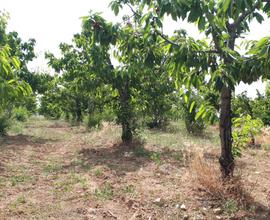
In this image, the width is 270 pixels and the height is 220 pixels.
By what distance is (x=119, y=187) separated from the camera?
5910 mm

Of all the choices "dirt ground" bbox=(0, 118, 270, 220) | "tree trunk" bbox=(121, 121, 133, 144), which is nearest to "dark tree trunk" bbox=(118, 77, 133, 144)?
"tree trunk" bbox=(121, 121, 133, 144)

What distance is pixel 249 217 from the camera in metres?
4.54

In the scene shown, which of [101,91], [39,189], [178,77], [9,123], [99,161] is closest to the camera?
[178,77]

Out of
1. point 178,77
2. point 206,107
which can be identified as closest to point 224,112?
point 206,107

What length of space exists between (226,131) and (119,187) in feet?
7.06

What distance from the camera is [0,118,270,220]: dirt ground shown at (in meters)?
4.74

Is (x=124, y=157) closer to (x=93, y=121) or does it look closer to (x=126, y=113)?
(x=126, y=113)

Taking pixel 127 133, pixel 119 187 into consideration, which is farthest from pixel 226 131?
pixel 127 133

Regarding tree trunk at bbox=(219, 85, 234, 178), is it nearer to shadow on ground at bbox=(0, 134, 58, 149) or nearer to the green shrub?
shadow on ground at bbox=(0, 134, 58, 149)

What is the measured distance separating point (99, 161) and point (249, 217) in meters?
4.59

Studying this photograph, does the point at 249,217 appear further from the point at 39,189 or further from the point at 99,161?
the point at 99,161

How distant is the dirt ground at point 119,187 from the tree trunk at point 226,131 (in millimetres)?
498

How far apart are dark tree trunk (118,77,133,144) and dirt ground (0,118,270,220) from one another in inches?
36.4

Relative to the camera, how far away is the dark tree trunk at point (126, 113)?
407 inches
